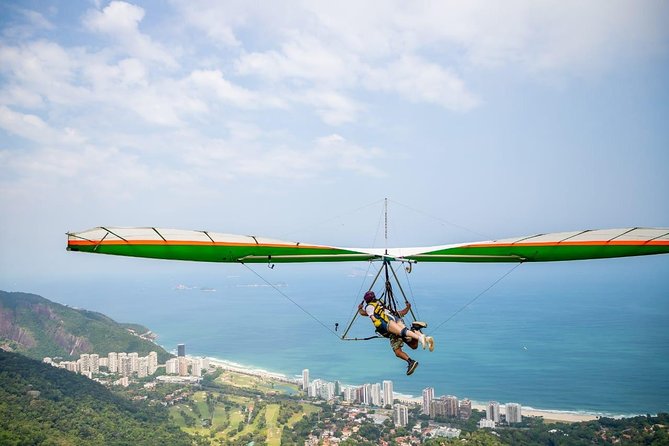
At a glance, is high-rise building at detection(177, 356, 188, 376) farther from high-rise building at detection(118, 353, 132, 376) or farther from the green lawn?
the green lawn

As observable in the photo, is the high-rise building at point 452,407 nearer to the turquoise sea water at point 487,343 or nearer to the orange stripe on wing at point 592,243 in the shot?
the turquoise sea water at point 487,343

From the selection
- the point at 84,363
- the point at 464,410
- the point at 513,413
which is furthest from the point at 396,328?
the point at 84,363

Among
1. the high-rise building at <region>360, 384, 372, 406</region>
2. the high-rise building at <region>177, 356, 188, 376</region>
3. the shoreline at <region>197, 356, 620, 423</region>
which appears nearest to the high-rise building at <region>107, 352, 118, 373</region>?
the high-rise building at <region>177, 356, 188, 376</region>

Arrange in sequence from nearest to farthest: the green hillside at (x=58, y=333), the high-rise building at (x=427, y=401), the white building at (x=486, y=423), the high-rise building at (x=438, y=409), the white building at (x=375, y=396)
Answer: the white building at (x=486, y=423) → the high-rise building at (x=438, y=409) → the high-rise building at (x=427, y=401) → the white building at (x=375, y=396) → the green hillside at (x=58, y=333)

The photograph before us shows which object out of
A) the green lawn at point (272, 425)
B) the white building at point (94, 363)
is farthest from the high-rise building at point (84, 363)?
the green lawn at point (272, 425)

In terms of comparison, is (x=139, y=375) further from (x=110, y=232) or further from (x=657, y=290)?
(x=657, y=290)
